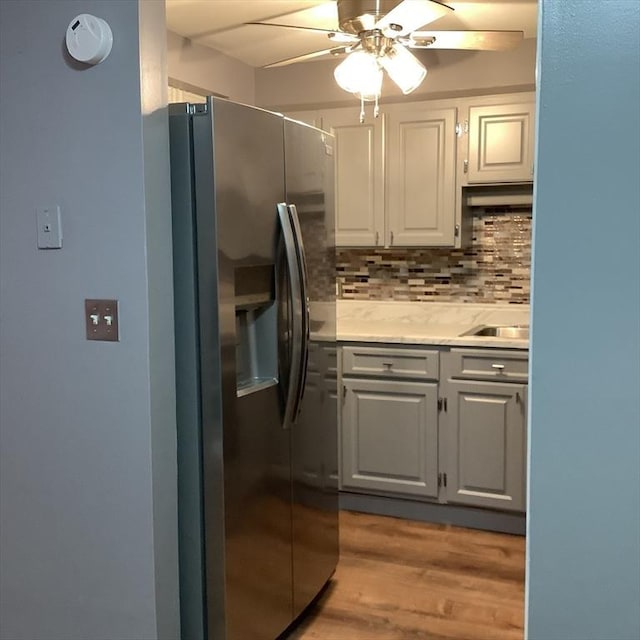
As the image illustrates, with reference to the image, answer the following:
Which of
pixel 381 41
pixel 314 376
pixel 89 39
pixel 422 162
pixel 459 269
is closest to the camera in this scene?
pixel 89 39

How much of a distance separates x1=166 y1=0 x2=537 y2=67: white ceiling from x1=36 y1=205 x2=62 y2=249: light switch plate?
148 cm

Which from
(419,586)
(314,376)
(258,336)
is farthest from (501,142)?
(419,586)

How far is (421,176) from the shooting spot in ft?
12.2

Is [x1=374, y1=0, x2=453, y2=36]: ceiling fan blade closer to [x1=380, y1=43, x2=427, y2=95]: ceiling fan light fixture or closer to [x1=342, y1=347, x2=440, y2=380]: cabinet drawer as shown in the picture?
[x1=380, y1=43, x2=427, y2=95]: ceiling fan light fixture

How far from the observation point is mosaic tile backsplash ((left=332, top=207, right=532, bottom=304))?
3.94 m

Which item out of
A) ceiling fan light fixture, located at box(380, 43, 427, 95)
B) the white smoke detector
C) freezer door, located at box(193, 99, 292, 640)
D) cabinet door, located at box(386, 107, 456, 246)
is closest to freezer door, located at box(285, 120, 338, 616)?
freezer door, located at box(193, 99, 292, 640)

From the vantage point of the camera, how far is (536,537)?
1.31m

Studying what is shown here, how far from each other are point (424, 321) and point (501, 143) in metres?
1.10

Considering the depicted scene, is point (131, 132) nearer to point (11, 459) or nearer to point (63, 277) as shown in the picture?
point (63, 277)

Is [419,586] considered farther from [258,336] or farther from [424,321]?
[424,321]

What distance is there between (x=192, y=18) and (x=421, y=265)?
5.90ft

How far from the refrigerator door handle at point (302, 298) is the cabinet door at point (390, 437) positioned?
1142 millimetres

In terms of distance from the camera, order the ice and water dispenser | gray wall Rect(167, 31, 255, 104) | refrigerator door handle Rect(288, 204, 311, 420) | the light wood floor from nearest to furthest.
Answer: the ice and water dispenser < refrigerator door handle Rect(288, 204, 311, 420) < the light wood floor < gray wall Rect(167, 31, 255, 104)

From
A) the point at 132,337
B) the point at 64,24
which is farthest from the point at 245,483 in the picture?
the point at 64,24
